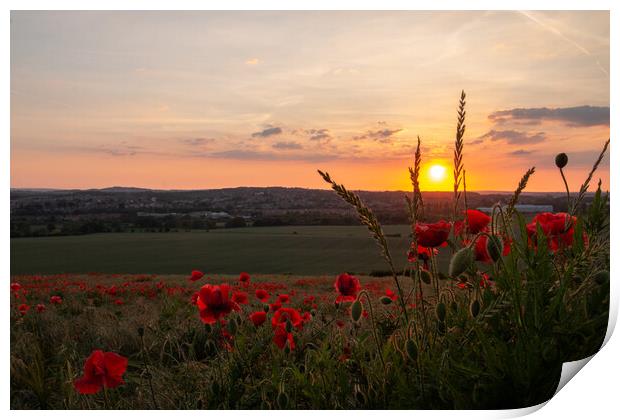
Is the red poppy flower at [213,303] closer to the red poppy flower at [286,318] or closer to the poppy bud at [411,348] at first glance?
the red poppy flower at [286,318]

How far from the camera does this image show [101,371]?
1.92m

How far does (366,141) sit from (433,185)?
56 cm

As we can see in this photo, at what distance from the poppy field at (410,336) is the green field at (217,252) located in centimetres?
14

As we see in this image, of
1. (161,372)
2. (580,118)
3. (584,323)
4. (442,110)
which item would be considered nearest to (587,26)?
(580,118)

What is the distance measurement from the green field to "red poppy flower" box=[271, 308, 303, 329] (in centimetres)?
54

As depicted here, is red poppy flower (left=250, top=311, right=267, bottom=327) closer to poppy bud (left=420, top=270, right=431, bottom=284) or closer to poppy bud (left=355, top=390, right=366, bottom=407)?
poppy bud (left=355, top=390, right=366, bottom=407)

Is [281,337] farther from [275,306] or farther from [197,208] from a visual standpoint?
[197,208]

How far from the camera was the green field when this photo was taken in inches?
105

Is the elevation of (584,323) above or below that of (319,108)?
below

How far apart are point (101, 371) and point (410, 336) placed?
1063mm

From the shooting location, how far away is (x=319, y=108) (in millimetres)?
2730

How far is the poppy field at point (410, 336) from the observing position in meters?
1.83
